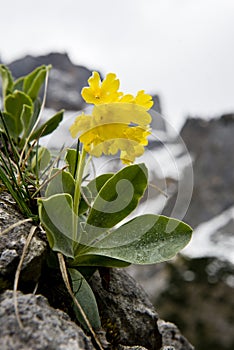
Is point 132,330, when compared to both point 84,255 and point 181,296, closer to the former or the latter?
point 84,255

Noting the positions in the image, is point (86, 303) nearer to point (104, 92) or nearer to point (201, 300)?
point (104, 92)

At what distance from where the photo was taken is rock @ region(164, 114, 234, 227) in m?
8.84

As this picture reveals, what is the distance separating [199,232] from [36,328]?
7832 millimetres

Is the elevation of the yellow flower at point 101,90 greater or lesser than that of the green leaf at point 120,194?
greater

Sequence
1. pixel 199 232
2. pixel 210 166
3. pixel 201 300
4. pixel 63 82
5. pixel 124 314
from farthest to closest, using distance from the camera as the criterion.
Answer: pixel 63 82
pixel 210 166
pixel 199 232
pixel 201 300
pixel 124 314

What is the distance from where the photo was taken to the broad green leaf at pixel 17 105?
4.22ft

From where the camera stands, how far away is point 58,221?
29.3 inches

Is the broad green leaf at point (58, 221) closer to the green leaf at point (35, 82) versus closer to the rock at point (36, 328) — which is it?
the rock at point (36, 328)

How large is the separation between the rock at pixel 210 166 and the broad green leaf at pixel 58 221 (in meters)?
8.15

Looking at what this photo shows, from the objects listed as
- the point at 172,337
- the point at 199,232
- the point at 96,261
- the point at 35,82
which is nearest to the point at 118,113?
the point at 96,261

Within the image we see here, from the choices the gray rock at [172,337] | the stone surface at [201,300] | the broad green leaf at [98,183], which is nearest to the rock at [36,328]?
the broad green leaf at [98,183]

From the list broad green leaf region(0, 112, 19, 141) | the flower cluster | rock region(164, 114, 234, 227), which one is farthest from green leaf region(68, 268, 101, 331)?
rock region(164, 114, 234, 227)

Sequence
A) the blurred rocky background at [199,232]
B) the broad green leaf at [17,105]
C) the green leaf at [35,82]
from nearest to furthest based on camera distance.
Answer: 1. the broad green leaf at [17,105]
2. the green leaf at [35,82]
3. the blurred rocky background at [199,232]

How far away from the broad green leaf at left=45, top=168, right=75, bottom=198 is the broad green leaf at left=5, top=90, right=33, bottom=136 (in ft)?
1.72
